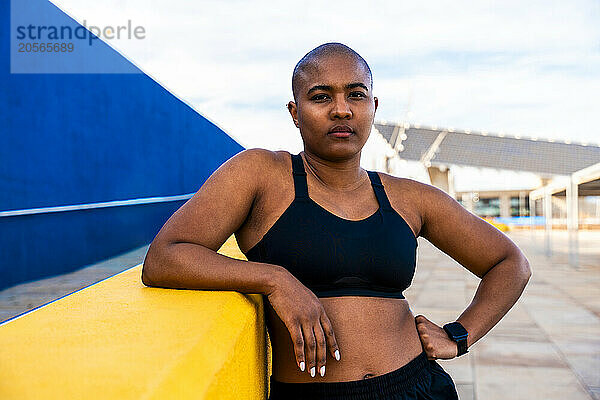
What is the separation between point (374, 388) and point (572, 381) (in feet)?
6.61

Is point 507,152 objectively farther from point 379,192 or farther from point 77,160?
point 379,192

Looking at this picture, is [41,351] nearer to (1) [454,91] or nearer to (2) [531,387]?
(2) [531,387]

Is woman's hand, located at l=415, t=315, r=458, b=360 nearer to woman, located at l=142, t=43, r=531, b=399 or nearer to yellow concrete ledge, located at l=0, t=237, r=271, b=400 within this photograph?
woman, located at l=142, t=43, r=531, b=399

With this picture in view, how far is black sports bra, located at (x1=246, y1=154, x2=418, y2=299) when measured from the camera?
127 cm

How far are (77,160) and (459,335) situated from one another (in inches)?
168

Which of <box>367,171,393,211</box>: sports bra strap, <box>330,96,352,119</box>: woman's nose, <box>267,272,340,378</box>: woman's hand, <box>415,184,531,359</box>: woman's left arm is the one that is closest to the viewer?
<box>267,272,340,378</box>: woman's hand

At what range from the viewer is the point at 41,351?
72cm

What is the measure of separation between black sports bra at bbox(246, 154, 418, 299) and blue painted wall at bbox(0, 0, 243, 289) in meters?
2.98

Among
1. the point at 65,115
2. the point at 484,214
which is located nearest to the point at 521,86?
the point at 484,214

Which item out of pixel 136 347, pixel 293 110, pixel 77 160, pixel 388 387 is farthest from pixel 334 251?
pixel 77 160

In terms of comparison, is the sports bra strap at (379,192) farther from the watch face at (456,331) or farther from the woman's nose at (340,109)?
the watch face at (456,331)

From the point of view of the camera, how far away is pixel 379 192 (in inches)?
59.1

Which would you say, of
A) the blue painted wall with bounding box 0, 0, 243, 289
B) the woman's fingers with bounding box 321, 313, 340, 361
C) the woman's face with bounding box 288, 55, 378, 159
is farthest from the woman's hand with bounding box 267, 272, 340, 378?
the blue painted wall with bounding box 0, 0, 243, 289

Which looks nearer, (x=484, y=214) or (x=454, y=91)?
(x=484, y=214)
